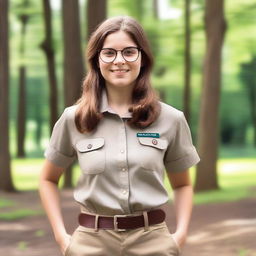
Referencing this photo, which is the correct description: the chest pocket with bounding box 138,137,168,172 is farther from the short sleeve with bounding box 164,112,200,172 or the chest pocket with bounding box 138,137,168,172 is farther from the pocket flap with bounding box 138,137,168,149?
the short sleeve with bounding box 164,112,200,172

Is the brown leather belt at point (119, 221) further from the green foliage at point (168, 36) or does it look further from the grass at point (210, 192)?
the green foliage at point (168, 36)

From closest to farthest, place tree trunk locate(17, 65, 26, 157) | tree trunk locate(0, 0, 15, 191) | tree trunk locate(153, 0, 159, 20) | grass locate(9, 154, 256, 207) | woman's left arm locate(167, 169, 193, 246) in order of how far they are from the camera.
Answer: woman's left arm locate(167, 169, 193, 246) < grass locate(9, 154, 256, 207) < tree trunk locate(0, 0, 15, 191) < tree trunk locate(153, 0, 159, 20) < tree trunk locate(17, 65, 26, 157)

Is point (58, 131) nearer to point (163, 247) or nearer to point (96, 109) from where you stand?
point (96, 109)

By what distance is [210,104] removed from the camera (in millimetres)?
15922

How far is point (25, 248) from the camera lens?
988 cm

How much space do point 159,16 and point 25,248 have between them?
19391 millimetres

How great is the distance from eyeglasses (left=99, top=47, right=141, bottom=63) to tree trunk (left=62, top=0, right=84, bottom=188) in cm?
1406

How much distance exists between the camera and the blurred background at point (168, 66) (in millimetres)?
15625

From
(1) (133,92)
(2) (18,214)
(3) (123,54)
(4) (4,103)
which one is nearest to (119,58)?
(3) (123,54)

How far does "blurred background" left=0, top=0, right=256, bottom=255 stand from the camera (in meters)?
15.6

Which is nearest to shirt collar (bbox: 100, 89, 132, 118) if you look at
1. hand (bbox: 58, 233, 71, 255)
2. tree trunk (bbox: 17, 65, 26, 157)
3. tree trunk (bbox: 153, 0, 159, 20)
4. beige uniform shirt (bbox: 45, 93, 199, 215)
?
beige uniform shirt (bbox: 45, 93, 199, 215)

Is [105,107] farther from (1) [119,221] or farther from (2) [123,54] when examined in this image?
(1) [119,221]

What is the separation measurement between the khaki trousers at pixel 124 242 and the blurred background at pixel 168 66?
19.8 feet

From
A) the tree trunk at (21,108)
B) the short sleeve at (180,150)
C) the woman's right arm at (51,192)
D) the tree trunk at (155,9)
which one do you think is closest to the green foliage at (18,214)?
the woman's right arm at (51,192)
